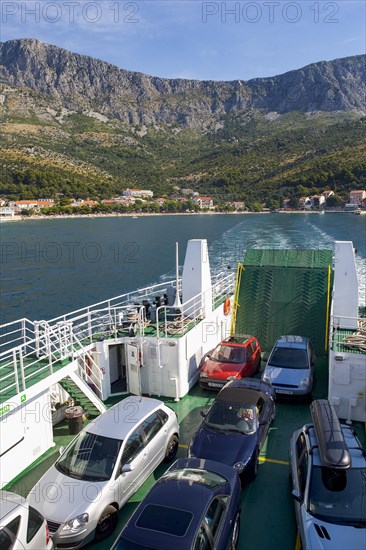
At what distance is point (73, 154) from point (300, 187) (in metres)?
111

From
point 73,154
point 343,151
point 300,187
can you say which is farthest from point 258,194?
point 73,154

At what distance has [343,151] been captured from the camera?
479ft

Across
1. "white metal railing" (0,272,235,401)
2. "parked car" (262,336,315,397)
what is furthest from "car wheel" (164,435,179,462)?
"parked car" (262,336,315,397)

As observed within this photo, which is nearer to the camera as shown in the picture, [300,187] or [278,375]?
[278,375]

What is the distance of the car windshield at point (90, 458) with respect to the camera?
6199 mm

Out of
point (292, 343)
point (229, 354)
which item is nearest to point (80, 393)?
point (229, 354)

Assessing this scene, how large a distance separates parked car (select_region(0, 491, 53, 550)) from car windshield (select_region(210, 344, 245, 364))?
21.9 feet

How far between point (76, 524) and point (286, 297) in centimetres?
1018

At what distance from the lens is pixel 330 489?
18.6ft

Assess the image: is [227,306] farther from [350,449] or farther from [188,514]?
[188,514]

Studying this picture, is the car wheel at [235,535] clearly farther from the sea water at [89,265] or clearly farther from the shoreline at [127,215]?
the shoreline at [127,215]

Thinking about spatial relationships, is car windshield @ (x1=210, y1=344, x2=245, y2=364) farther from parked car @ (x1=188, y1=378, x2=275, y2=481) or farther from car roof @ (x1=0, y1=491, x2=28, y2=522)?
car roof @ (x1=0, y1=491, x2=28, y2=522)

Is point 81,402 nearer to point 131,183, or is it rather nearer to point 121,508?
point 121,508

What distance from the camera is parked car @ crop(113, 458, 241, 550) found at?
4.61 metres
